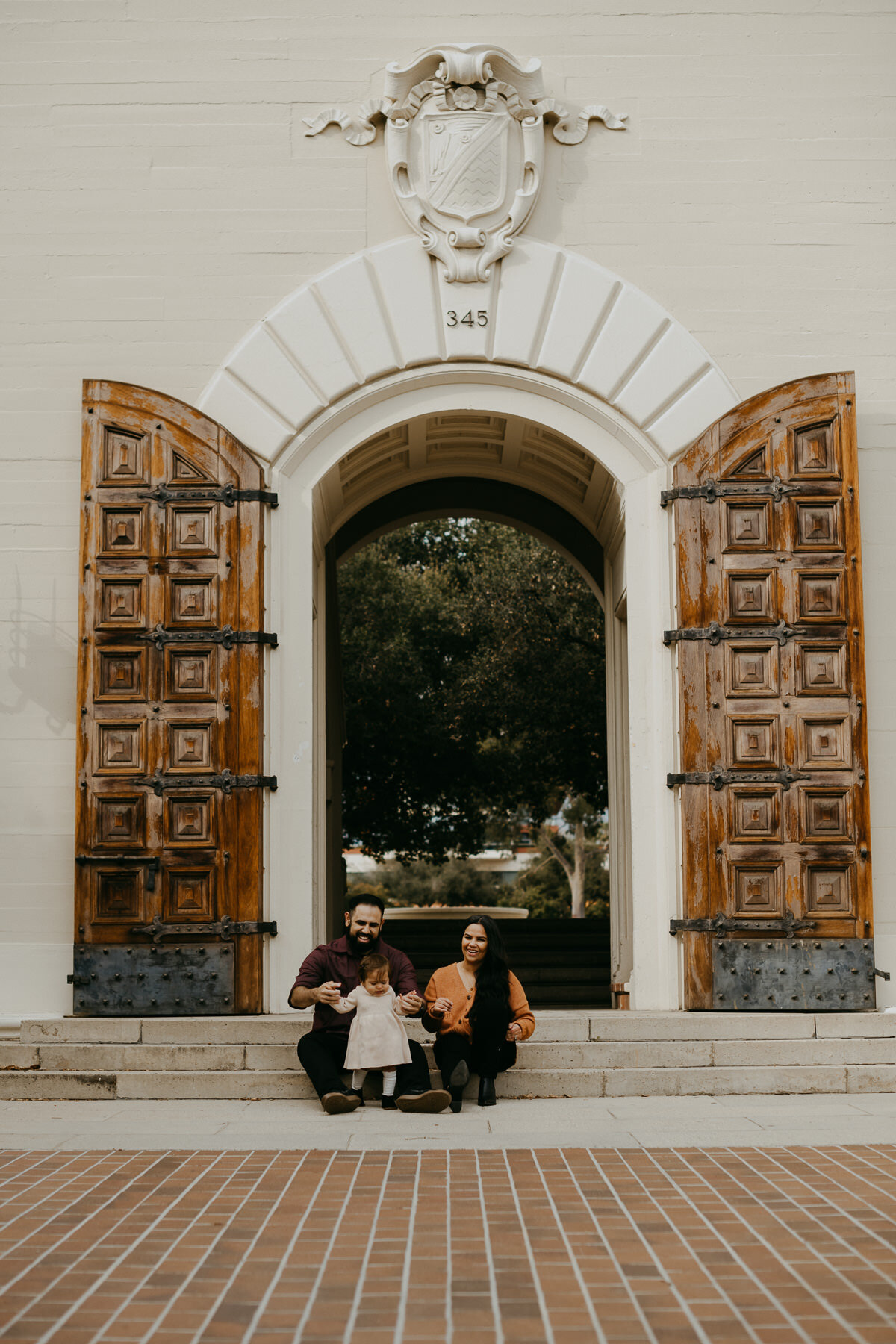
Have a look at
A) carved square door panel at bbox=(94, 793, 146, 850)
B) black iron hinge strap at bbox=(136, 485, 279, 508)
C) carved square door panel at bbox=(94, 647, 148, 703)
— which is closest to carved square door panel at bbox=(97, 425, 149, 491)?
black iron hinge strap at bbox=(136, 485, 279, 508)

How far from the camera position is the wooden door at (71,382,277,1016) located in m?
8.07

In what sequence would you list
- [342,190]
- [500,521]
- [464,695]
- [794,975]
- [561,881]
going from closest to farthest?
[794,975] → [342,190] → [500,521] → [464,695] → [561,881]

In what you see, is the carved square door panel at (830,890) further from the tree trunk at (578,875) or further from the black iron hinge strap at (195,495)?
the tree trunk at (578,875)

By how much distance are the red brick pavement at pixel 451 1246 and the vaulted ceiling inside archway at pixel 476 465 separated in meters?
4.88

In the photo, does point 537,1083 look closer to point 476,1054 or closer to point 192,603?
point 476,1054

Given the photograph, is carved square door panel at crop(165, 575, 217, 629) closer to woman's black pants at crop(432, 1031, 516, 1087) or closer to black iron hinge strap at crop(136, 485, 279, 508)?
black iron hinge strap at crop(136, 485, 279, 508)

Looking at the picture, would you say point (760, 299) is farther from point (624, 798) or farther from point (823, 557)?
point (624, 798)

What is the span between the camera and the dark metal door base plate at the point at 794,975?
26.3ft

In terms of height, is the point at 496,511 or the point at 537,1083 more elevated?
the point at 496,511

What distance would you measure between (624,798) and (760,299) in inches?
153

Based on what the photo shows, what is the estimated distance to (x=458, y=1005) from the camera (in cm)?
724

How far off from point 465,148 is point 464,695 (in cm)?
1242

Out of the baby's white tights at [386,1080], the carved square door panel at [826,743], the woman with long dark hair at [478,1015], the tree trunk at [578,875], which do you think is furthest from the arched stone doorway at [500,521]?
the tree trunk at [578,875]

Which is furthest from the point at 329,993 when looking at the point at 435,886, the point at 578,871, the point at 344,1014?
the point at 435,886
